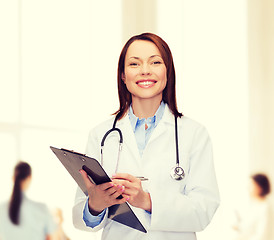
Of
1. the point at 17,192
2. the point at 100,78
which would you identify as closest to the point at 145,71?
the point at 17,192

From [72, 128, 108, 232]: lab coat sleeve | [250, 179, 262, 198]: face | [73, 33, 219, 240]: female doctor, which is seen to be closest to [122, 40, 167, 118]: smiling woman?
[73, 33, 219, 240]: female doctor

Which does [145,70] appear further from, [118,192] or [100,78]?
[100,78]

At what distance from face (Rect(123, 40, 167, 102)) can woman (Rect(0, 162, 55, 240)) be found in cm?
135

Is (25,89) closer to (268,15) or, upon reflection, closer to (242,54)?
(242,54)

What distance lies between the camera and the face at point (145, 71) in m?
1.63

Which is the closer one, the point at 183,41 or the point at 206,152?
the point at 206,152

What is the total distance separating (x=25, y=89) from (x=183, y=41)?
139cm

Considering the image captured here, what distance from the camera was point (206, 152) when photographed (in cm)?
158

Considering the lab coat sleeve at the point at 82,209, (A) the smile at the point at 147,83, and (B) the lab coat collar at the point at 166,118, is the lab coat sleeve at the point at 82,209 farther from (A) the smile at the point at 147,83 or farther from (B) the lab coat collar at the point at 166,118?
(A) the smile at the point at 147,83

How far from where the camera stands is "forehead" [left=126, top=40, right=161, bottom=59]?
5.38 feet

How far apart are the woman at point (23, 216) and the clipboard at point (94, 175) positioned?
4.44 feet

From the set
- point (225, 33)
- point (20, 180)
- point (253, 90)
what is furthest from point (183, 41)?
point (20, 180)

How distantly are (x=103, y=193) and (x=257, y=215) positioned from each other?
107 inches

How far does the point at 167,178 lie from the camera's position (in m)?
1.53
